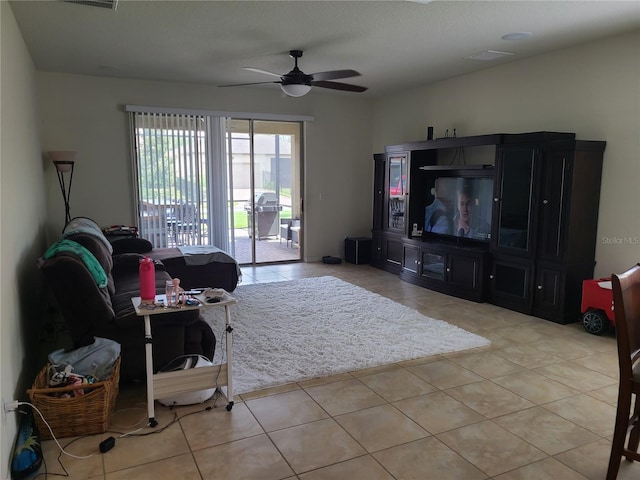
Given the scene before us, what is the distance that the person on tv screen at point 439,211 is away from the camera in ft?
19.5

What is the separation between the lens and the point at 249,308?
4906mm

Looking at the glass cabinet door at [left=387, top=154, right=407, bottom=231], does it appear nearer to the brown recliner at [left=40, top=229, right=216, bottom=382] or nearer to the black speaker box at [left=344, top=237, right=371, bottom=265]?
the black speaker box at [left=344, top=237, right=371, bottom=265]

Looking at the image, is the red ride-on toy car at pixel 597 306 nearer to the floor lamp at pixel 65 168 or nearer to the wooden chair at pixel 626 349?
the wooden chair at pixel 626 349

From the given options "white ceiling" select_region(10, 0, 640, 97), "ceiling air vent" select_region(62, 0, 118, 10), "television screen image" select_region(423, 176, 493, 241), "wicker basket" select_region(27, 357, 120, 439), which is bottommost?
"wicker basket" select_region(27, 357, 120, 439)

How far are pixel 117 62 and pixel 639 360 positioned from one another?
5.56m

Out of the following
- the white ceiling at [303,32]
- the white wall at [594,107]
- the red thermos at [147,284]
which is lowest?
the red thermos at [147,284]

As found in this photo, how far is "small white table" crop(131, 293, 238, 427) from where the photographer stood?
2.59 meters

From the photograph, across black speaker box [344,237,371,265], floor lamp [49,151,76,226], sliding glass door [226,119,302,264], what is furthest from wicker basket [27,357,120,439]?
black speaker box [344,237,371,265]

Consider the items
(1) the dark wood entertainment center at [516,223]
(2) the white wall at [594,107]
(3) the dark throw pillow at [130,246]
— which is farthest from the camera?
(3) the dark throw pillow at [130,246]

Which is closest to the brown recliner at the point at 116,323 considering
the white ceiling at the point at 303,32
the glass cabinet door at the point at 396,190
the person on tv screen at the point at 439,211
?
the white ceiling at the point at 303,32

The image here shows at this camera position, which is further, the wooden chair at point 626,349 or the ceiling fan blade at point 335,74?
the ceiling fan blade at point 335,74

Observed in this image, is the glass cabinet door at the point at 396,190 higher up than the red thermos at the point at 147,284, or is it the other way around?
the glass cabinet door at the point at 396,190

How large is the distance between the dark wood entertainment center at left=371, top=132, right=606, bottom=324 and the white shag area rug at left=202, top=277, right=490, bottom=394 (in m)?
0.98

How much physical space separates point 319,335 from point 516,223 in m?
2.41
